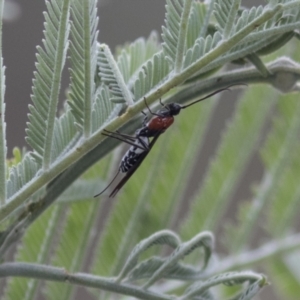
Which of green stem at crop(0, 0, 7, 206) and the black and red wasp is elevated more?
the black and red wasp

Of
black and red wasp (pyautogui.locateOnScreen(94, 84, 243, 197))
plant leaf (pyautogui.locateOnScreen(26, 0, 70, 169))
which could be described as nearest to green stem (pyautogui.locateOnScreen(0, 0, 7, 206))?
plant leaf (pyautogui.locateOnScreen(26, 0, 70, 169))

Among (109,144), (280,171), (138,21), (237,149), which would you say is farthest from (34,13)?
(109,144)

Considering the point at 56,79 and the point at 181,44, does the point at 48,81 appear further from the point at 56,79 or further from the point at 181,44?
the point at 181,44

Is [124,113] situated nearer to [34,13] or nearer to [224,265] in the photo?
[224,265]

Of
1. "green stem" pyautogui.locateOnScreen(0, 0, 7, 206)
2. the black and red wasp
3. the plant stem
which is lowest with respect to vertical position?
the plant stem

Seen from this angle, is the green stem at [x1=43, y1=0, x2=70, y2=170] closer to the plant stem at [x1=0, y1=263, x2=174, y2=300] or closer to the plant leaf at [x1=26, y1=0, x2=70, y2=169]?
the plant leaf at [x1=26, y1=0, x2=70, y2=169]

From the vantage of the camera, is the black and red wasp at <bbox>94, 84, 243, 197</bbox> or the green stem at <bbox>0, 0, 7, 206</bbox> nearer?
the green stem at <bbox>0, 0, 7, 206</bbox>

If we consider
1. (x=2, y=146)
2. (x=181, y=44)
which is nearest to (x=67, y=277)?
(x=2, y=146)

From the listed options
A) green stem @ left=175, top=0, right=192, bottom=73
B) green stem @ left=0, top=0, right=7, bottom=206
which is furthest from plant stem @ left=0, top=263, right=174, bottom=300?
green stem @ left=175, top=0, right=192, bottom=73

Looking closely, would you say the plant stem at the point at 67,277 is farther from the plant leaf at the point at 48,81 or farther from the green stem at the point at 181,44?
the green stem at the point at 181,44

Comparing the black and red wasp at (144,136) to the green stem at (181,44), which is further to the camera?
the black and red wasp at (144,136)

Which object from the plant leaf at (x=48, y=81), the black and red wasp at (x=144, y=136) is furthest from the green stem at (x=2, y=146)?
the black and red wasp at (x=144, y=136)
